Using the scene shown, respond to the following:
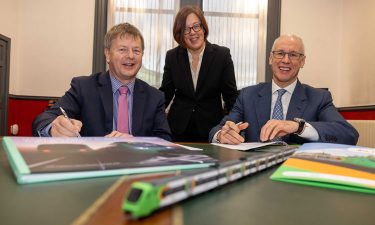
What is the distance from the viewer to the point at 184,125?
8.52 feet

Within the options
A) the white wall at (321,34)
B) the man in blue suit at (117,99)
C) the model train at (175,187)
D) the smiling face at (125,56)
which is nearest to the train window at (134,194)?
the model train at (175,187)

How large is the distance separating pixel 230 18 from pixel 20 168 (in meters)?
4.62

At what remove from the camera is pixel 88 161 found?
685 mm

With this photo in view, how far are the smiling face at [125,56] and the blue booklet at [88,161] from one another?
1.05 meters

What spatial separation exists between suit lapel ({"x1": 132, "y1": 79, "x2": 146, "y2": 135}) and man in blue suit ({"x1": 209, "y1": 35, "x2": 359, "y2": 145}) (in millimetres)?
389

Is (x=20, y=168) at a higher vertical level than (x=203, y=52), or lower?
lower

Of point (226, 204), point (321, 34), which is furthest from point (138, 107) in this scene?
point (321, 34)

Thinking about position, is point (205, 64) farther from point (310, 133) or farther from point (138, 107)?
point (310, 133)

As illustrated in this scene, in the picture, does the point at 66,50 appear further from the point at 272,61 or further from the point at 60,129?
the point at 60,129

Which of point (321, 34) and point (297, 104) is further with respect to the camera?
point (321, 34)

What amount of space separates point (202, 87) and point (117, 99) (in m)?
0.91

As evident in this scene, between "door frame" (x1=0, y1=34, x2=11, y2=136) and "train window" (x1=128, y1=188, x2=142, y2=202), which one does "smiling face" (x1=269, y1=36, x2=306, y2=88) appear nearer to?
"train window" (x1=128, y1=188, x2=142, y2=202)

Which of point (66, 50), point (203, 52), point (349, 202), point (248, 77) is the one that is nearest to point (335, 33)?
point (248, 77)

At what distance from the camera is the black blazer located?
103 inches
